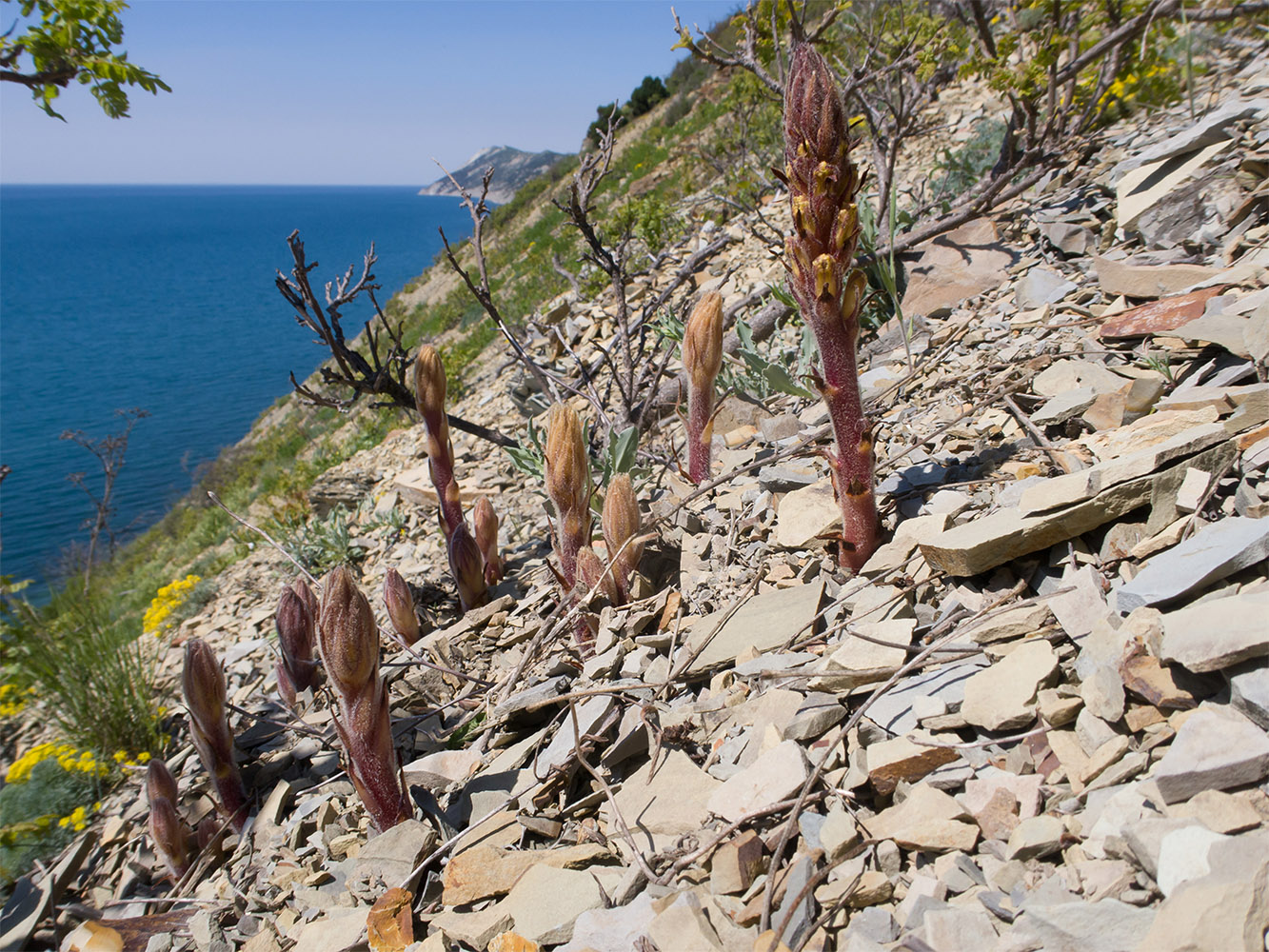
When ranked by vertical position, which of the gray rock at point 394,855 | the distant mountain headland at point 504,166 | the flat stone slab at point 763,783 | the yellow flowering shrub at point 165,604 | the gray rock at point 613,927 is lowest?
the yellow flowering shrub at point 165,604

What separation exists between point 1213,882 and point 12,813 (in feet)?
14.9

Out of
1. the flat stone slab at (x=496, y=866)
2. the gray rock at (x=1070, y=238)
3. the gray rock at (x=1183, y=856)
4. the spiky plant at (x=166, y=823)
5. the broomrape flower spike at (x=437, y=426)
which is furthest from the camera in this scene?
the gray rock at (x=1070, y=238)

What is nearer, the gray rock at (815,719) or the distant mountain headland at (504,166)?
the gray rock at (815,719)

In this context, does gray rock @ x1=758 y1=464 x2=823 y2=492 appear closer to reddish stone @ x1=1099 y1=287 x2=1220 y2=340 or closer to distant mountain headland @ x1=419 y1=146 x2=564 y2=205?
reddish stone @ x1=1099 y1=287 x2=1220 y2=340

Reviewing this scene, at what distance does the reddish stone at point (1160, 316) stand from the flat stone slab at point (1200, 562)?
47.7 inches

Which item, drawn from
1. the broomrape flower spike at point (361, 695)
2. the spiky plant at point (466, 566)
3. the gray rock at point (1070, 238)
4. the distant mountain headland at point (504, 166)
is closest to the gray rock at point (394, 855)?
the broomrape flower spike at point (361, 695)

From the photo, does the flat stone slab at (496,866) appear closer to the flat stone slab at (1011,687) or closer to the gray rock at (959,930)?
the gray rock at (959,930)

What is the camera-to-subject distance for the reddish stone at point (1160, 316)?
2588 mm

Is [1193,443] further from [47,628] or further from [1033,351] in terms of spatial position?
[47,628]

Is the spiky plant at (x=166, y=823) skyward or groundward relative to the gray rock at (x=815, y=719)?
groundward

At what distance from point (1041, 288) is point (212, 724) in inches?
145

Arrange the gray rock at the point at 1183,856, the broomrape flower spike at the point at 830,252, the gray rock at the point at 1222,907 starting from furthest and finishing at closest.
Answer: the broomrape flower spike at the point at 830,252 → the gray rock at the point at 1183,856 → the gray rock at the point at 1222,907

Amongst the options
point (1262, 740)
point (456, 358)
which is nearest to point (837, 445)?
point (1262, 740)

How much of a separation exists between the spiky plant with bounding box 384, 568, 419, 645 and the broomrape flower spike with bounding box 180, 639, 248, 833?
0.70m
